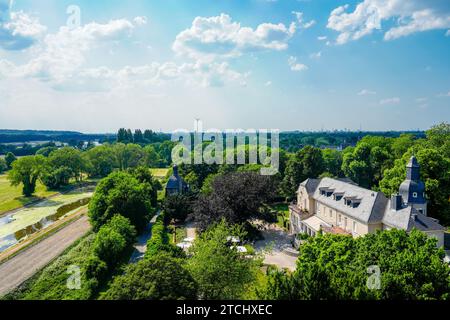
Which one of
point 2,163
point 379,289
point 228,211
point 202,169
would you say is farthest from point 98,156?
point 379,289

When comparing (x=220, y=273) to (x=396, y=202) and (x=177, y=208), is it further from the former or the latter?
(x=177, y=208)

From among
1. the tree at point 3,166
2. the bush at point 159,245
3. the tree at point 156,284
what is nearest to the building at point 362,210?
the bush at point 159,245

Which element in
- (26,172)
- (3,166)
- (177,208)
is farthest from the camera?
(3,166)

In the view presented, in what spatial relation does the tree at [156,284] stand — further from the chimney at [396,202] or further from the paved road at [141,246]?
the chimney at [396,202]

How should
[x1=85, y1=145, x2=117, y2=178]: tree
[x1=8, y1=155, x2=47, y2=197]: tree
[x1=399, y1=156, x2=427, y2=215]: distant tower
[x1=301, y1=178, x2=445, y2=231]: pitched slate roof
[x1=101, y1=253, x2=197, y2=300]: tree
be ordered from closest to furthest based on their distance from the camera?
[x1=101, y1=253, x2=197, y2=300]: tree < [x1=301, y1=178, x2=445, y2=231]: pitched slate roof < [x1=399, y1=156, x2=427, y2=215]: distant tower < [x1=8, y1=155, x2=47, y2=197]: tree < [x1=85, y1=145, x2=117, y2=178]: tree

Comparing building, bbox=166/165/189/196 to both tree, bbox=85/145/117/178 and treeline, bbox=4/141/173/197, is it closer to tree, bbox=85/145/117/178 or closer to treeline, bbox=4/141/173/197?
treeline, bbox=4/141/173/197

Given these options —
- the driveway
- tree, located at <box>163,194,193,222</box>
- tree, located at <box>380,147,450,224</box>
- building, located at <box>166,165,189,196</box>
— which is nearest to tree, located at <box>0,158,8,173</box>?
building, located at <box>166,165,189,196</box>

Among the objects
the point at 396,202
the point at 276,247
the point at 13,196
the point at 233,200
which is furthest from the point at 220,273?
the point at 13,196
